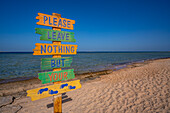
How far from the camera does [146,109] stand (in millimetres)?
4320

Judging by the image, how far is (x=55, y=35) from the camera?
3.10 m

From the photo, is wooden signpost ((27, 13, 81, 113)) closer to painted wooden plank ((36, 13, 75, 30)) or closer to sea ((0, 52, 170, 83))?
painted wooden plank ((36, 13, 75, 30))

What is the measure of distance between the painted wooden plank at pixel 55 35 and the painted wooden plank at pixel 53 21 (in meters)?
0.20

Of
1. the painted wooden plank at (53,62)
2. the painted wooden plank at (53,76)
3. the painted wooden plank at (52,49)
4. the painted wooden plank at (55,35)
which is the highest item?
the painted wooden plank at (55,35)

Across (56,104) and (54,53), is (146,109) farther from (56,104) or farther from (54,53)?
(54,53)

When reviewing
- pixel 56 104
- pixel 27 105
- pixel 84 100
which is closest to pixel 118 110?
pixel 84 100

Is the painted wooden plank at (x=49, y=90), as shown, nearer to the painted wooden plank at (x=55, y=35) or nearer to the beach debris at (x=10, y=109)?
the painted wooden plank at (x=55, y=35)

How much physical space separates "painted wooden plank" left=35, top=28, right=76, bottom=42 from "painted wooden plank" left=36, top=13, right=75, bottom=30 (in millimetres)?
201

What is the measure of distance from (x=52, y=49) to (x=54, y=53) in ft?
0.44

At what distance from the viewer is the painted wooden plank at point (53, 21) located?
285 cm

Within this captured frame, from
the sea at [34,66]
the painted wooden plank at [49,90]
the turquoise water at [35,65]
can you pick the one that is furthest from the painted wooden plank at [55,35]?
the turquoise water at [35,65]

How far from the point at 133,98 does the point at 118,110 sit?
1411mm

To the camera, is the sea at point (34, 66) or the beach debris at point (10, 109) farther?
the sea at point (34, 66)

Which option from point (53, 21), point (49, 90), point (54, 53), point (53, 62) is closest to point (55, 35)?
point (53, 21)
